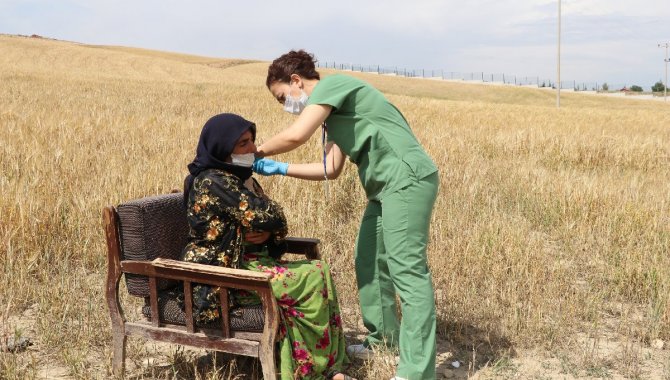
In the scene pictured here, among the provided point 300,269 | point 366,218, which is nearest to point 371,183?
point 366,218

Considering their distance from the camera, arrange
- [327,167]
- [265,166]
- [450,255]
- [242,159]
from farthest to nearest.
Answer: [450,255] < [327,167] < [265,166] < [242,159]

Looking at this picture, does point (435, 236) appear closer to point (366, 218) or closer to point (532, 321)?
point (532, 321)

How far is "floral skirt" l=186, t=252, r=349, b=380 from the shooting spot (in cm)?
309

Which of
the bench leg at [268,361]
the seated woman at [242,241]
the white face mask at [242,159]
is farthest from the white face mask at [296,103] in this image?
the bench leg at [268,361]

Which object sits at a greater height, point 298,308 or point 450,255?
point 298,308

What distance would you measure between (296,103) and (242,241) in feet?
2.52

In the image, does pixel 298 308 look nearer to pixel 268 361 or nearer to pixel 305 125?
pixel 268 361

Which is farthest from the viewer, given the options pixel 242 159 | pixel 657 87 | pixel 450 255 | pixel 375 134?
pixel 657 87

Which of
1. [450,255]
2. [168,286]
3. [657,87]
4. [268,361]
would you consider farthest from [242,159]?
[657,87]

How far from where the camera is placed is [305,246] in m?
3.75

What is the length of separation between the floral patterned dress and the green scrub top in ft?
1.72

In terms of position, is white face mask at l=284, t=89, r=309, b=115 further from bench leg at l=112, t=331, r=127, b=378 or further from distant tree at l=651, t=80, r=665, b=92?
distant tree at l=651, t=80, r=665, b=92

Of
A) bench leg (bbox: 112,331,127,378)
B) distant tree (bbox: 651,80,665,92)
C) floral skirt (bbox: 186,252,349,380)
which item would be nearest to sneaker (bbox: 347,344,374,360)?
floral skirt (bbox: 186,252,349,380)

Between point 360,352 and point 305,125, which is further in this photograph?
point 360,352
